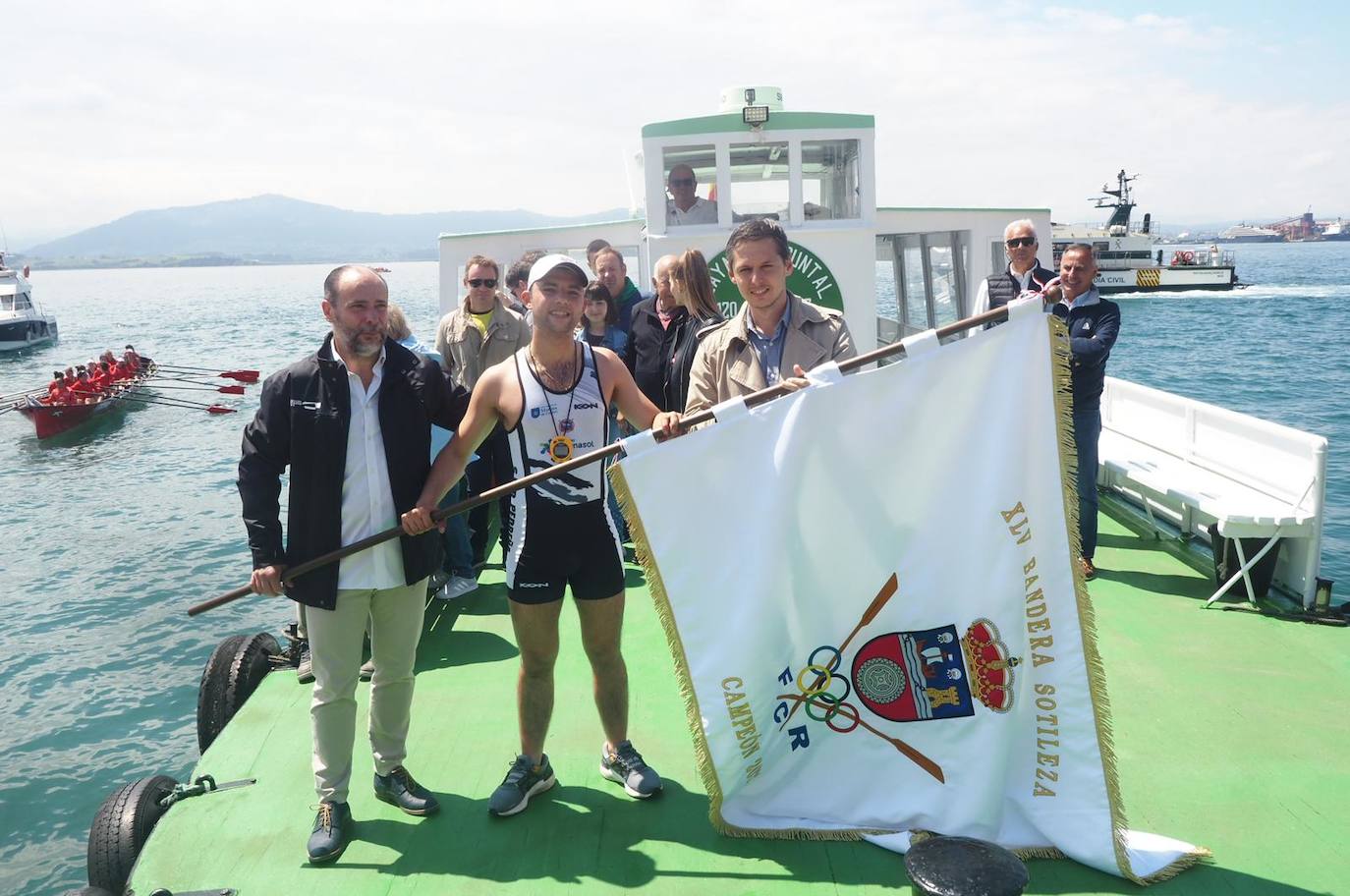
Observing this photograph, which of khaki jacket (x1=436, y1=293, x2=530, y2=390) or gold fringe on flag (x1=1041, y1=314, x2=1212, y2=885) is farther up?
khaki jacket (x1=436, y1=293, x2=530, y2=390)

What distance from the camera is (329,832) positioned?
11.8 feet

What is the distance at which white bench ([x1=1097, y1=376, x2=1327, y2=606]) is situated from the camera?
18.0ft

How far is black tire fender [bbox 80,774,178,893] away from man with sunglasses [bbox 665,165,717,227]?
22.7 feet

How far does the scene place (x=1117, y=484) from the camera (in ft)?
25.6

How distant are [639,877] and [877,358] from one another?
1.86 metres

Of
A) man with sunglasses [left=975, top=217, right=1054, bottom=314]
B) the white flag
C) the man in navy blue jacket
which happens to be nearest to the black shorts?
the white flag

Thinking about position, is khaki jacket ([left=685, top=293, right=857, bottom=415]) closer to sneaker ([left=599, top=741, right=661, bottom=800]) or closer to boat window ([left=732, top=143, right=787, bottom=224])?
sneaker ([left=599, top=741, right=661, bottom=800])

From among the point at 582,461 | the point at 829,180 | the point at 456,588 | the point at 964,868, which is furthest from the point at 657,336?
the point at 829,180

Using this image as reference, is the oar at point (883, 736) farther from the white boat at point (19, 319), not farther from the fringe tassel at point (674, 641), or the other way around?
the white boat at point (19, 319)

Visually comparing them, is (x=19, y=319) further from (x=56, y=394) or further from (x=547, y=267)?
(x=547, y=267)

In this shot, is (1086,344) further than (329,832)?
Yes

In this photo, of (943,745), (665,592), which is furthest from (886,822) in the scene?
(665,592)

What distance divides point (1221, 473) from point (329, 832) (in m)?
5.84

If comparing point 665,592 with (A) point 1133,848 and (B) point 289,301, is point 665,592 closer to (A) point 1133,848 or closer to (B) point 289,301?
(A) point 1133,848
